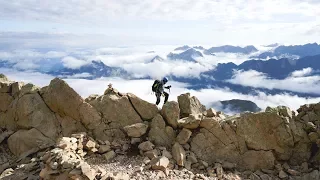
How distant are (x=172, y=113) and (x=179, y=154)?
5.41m

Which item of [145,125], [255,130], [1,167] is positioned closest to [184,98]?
[145,125]

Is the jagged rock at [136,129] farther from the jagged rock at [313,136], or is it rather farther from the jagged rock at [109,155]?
the jagged rock at [313,136]

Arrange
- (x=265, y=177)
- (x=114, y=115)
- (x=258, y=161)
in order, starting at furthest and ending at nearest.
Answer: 1. (x=114, y=115)
2. (x=258, y=161)
3. (x=265, y=177)

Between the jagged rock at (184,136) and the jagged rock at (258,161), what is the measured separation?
605cm

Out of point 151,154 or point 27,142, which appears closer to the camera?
point 151,154

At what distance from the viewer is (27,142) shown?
3681cm

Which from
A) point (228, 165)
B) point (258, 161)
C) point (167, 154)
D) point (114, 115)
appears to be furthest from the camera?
point (114, 115)

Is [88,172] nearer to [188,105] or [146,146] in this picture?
[146,146]

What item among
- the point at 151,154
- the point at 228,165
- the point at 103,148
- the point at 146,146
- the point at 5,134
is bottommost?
the point at 228,165

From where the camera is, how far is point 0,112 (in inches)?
1620

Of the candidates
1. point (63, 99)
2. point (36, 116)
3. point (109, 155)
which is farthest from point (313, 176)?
point (36, 116)

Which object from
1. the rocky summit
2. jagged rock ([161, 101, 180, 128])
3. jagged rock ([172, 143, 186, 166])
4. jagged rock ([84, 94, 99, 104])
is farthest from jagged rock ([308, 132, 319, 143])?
jagged rock ([84, 94, 99, 104])

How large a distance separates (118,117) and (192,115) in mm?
8082

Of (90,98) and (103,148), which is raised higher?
(90,98)
